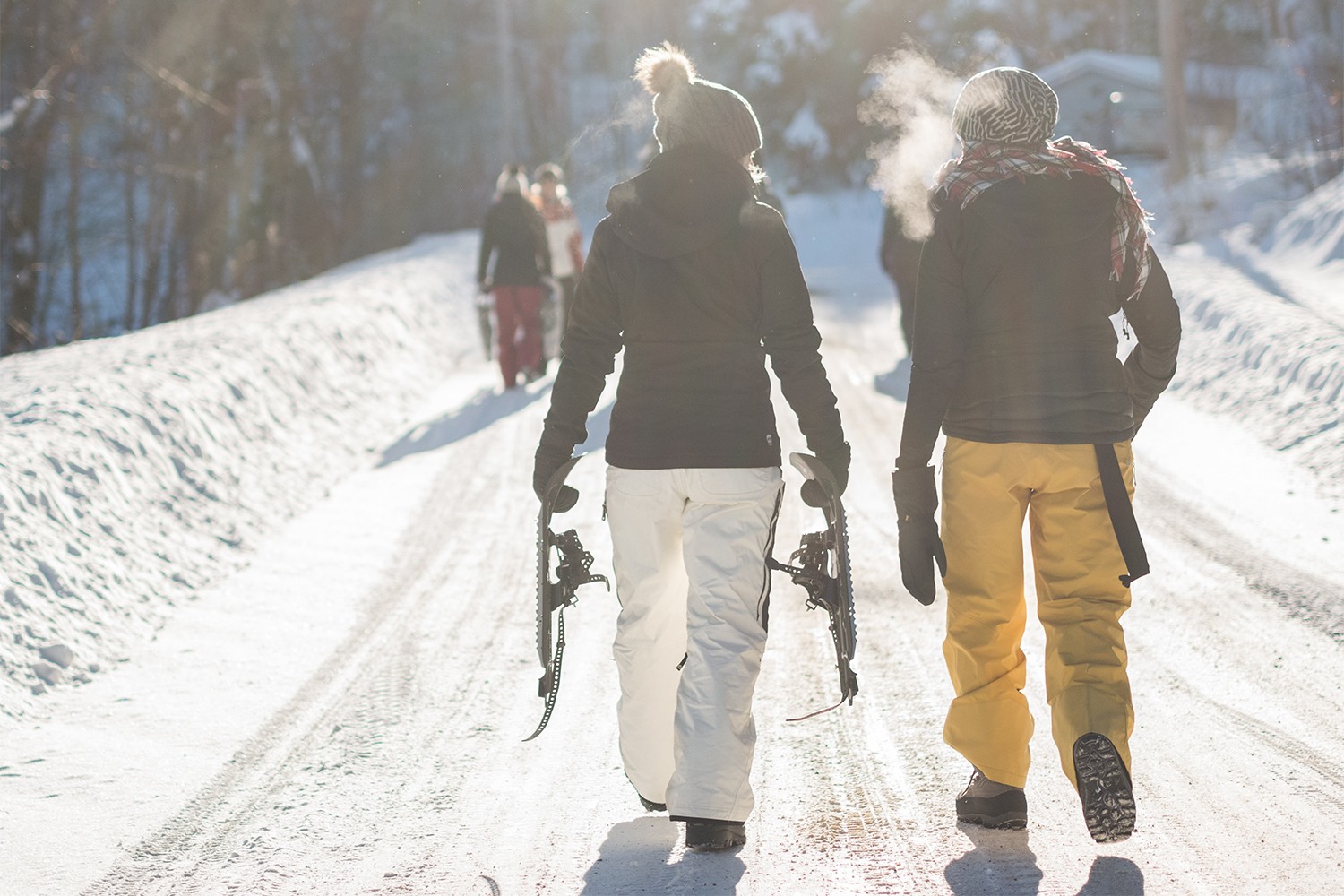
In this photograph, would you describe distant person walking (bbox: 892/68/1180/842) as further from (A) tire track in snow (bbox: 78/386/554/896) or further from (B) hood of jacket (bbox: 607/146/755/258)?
(A) tire track in snow (bbox: 78/386/554/896)

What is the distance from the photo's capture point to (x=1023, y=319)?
362 centimetres

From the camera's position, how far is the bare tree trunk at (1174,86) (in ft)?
69.5

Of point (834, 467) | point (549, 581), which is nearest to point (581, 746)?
point (549, 581)

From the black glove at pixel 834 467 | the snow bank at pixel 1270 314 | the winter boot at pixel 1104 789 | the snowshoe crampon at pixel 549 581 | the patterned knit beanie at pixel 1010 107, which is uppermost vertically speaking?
the patterned knit beanie at pixel 1010 107

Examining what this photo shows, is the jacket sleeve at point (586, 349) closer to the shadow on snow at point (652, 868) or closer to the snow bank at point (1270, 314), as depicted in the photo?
the shadow on snow at point (652, 868)

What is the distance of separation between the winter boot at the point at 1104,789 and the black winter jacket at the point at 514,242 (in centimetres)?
930

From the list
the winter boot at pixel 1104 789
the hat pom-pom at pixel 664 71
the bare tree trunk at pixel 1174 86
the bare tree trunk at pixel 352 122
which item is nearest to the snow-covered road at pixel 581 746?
the winter boot at pixel 1104 789

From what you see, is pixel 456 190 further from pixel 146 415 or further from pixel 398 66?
pixel 146 415

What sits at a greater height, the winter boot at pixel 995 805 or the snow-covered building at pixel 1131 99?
the snow-covered building at pixel 1131 99

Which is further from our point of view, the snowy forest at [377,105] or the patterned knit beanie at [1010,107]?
the snowy forest at [377,105]

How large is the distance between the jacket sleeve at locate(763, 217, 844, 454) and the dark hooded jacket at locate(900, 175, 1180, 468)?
0.22 m

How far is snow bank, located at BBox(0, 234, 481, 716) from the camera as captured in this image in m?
5.86

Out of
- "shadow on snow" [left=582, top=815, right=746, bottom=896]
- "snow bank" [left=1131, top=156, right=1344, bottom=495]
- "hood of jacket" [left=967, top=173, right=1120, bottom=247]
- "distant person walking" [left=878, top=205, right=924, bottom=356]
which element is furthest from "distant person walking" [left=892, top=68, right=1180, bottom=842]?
"distant person walking" [left=878, top=205, right=924, bottom=356]

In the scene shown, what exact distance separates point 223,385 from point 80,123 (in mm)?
16466
